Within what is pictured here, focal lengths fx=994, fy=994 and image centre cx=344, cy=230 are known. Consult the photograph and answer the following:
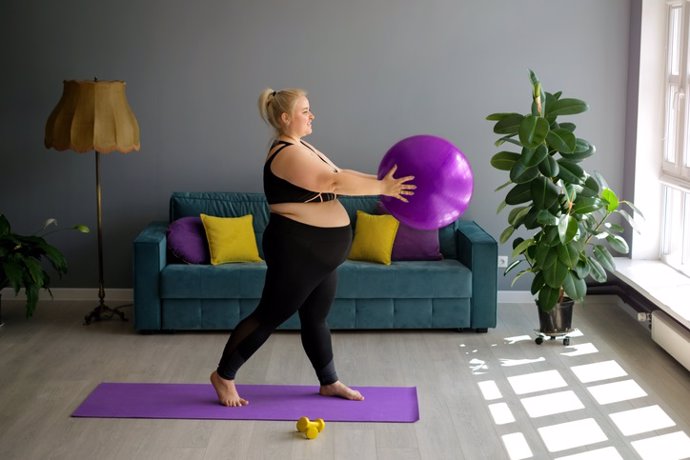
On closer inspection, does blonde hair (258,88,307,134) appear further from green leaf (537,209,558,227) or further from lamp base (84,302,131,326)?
lamp base (84,302,131,326)

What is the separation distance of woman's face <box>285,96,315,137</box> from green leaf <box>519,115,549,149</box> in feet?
4.52

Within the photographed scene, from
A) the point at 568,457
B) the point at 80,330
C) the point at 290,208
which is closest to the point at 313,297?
the point at 290,208

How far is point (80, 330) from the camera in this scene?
6062mm

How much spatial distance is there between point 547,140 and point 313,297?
5.39 feet

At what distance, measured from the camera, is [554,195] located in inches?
212

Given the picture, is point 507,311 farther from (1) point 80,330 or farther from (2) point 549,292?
(1) point 80,330

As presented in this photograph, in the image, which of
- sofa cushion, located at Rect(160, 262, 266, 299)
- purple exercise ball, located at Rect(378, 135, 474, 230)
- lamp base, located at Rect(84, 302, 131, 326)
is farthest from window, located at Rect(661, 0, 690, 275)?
lamp base, located at Rect(84, 302, 131, 326)

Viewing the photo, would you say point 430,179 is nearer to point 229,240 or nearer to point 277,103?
point 277,103

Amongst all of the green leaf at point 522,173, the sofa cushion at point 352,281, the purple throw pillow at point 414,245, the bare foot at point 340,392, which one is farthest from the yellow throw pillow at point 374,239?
the bare foot at point 340,392

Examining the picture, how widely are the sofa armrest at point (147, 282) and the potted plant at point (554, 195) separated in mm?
2047

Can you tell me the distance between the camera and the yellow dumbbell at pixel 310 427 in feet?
14.2

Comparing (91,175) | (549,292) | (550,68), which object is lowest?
(549,292)

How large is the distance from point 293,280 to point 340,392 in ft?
2.30

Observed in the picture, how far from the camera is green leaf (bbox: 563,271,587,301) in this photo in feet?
18.2
